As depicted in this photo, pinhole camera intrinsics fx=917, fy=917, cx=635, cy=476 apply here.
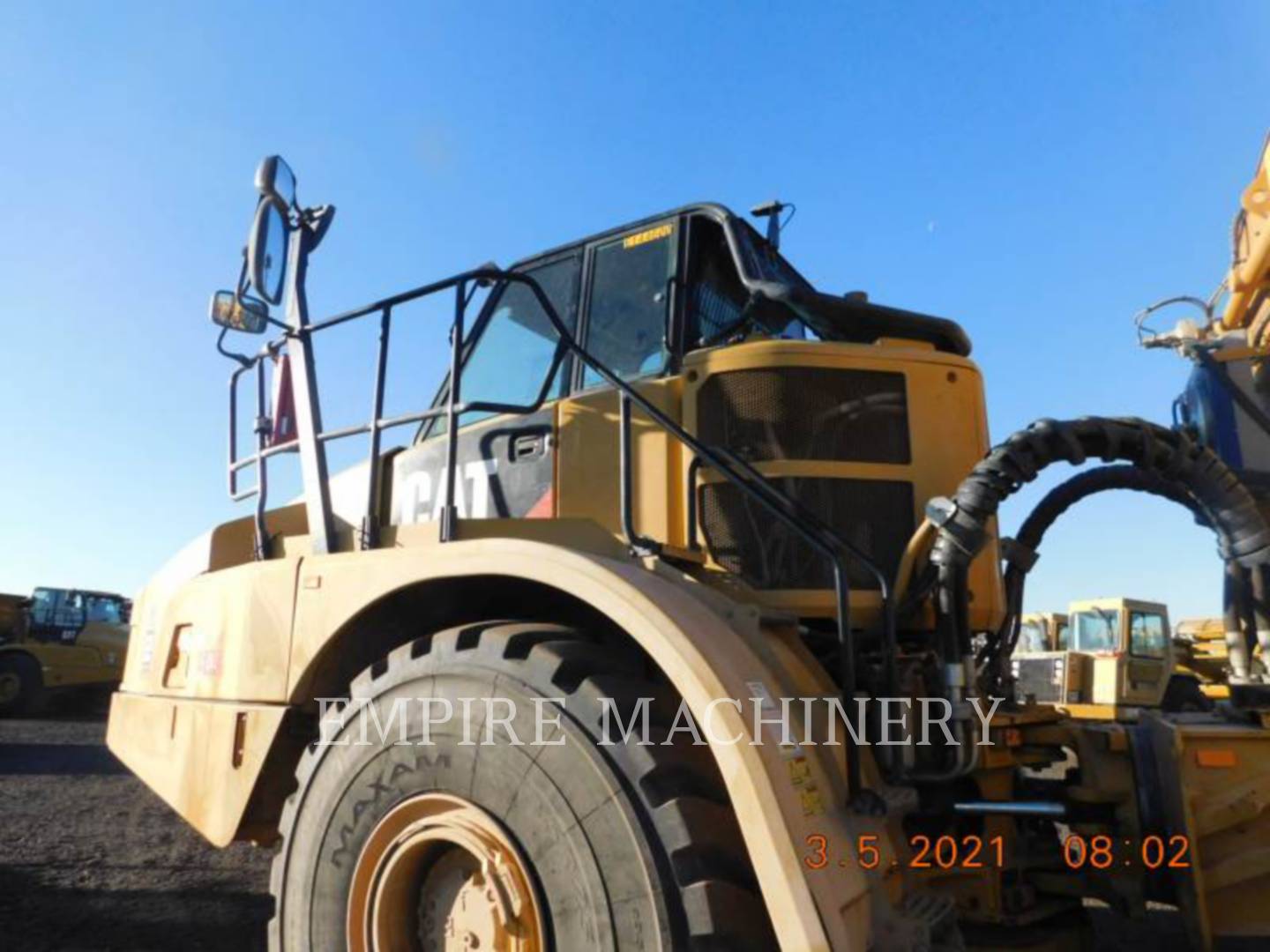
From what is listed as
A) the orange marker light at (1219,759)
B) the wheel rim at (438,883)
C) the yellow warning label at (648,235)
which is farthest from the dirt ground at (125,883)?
the yellow warning label at (648,235)

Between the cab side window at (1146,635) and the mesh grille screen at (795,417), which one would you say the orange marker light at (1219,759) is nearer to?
the mesh grille screen at (795,417)

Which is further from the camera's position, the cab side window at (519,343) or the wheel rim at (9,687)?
the wheel rim at (9,687)

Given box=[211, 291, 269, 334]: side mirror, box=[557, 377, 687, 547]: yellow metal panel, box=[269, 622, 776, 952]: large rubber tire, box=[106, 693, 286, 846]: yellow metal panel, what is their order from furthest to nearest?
box=[211, 291, 269, 334]: side mirror, box=[557, 377, 687, 547]: yellow metal panel, box=[106, 693, 286, 846]: yellow metal panel, box=[269, 622, 776, 952]: large rubber tire

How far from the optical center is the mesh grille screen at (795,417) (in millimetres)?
3408

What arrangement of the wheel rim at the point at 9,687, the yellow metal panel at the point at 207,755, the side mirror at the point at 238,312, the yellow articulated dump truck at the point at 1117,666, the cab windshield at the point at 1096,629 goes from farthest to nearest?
the wheel rim at the point at 9,687 < the cab windshield at the point at 1096,629 < the yellow articulated dump truck at the point at 1117,666 < the side mirror at the point at 238,312 < the yellow metal panel at the point at 207,755

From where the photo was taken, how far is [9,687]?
17906 mm

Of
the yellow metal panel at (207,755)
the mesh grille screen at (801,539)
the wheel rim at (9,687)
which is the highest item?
the mesh grille screen at (801,539)

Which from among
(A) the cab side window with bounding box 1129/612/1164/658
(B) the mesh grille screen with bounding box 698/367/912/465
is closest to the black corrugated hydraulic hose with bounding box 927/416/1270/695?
(B) the mesh grille screen with bounding box 698/367/912/465

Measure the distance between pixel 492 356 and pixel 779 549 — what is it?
172cm

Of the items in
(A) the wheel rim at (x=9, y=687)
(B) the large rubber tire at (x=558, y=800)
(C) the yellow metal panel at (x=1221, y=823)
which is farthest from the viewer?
(A) the wheel rim at (x=9, y=687)

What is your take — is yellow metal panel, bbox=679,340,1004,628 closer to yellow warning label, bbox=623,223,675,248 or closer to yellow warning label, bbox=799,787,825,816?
yellow warning label, bbox=623,223,675,248

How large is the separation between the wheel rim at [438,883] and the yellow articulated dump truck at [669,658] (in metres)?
0.01

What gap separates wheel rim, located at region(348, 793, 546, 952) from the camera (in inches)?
96.7

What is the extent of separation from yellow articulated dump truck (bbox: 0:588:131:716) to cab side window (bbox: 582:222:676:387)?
19.0 metres
